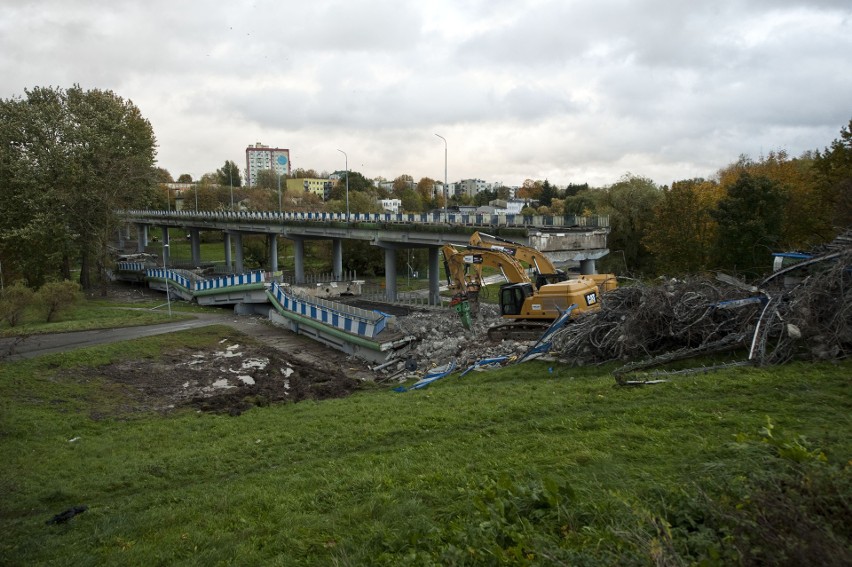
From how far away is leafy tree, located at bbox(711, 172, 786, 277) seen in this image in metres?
30.9

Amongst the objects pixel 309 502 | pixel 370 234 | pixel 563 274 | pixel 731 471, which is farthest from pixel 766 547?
pixel 370 234

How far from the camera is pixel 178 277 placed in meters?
51.2

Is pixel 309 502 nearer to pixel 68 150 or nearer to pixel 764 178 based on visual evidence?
pixel 764 178

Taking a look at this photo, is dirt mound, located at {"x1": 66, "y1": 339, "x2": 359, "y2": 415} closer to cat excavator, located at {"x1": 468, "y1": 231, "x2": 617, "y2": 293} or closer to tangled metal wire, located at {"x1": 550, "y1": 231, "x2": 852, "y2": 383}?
cat excavator, located at {"x1": 468, "y1": 231, "x2": 617, "y2": 293}

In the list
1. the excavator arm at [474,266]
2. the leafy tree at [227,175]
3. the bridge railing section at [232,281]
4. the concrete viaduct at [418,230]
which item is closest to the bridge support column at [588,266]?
the concrete viaduct at [418,230]

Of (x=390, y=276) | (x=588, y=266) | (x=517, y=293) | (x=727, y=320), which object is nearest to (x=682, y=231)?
(x=588, y=266)

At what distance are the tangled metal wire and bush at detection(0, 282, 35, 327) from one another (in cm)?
2866

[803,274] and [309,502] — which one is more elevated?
[803,274]

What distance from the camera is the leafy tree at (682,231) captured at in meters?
37.3

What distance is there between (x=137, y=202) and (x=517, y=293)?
3998 centimetres

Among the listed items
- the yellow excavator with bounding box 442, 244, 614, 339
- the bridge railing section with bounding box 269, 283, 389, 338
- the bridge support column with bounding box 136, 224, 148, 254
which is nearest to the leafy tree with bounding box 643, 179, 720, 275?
the yellow excavator with bounding box 442, 244, 614, 339

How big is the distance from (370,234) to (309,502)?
137 feet

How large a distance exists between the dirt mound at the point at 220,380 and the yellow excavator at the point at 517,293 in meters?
6.32

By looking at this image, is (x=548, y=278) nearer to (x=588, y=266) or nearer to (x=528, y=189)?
(x=588, y=266)
